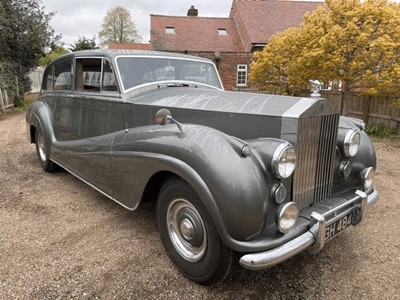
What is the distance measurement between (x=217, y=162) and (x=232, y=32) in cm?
2259

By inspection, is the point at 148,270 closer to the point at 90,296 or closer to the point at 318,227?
the point at 90,296

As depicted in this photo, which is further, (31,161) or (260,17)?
(260,17)

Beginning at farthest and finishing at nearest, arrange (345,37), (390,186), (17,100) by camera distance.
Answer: (17,100)
(345,37)
(390,186)

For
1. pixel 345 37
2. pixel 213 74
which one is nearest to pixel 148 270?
pixel 213 74

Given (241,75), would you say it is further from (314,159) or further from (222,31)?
(314,159)

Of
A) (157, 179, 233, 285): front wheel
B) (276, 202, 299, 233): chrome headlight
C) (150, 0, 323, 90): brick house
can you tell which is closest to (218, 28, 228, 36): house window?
(150, 0, 323, 90): brick house

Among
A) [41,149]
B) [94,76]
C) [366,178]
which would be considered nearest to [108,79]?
[94,76]

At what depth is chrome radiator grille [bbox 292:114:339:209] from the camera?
2371mm

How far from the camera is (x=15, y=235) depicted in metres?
3.14

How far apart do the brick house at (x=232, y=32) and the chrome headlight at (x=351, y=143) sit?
55.7 feet

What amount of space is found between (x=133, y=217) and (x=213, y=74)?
213 cm

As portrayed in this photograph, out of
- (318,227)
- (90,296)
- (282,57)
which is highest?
(282,57)

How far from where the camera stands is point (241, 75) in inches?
805

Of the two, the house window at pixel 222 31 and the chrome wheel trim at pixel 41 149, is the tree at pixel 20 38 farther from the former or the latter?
the house window at pixel 222 31
